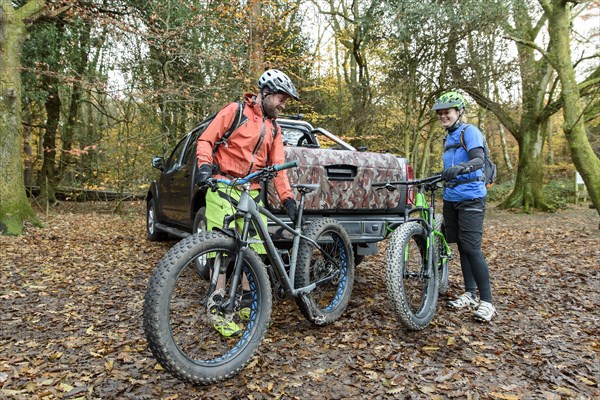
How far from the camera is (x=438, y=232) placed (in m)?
3.95

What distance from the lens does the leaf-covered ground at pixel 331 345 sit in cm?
253

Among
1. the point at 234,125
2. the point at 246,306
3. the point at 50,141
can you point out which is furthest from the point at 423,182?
the point at 50,141

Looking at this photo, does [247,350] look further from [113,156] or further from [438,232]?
[113,156]

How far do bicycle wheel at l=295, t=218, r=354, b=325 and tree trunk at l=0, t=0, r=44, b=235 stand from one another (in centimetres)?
605

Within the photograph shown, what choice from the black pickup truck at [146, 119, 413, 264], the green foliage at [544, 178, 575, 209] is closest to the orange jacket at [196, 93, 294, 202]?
the black pickup truck at [146, 119, 413, 264]

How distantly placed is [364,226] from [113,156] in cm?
919

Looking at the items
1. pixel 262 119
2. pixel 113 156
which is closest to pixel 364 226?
pixel 262 119

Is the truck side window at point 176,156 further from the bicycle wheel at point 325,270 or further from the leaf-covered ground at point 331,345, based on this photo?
the bicycle wheel at point 325,270

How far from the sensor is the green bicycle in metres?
3.29

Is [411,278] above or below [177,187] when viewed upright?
below

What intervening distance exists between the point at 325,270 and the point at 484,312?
1.42m

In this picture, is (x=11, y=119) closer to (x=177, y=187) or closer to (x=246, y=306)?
(x=177, y=187)

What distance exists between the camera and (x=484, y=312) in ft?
12.1

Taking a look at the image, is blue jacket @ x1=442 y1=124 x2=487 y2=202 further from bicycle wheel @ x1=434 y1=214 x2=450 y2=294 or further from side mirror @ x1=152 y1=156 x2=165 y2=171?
side mirror @ x1=152 y1=156 x2=165 y2=171
